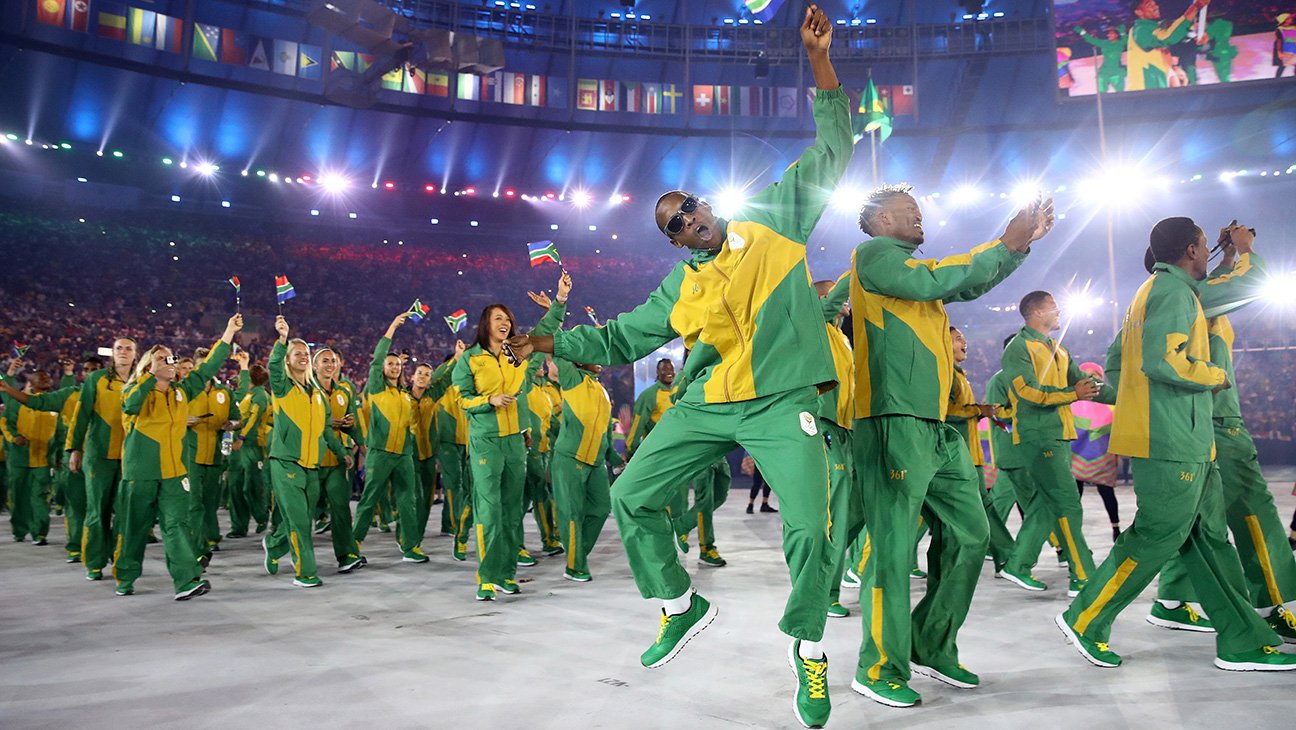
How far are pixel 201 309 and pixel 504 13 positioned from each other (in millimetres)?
13023

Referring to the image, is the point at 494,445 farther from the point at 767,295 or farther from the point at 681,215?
the point at 767,295

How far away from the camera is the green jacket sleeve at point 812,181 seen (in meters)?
3.61

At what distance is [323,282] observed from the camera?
3055cm

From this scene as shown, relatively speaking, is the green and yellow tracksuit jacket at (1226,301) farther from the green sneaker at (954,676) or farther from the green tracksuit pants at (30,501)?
the green tracksuit pants at (30,501)

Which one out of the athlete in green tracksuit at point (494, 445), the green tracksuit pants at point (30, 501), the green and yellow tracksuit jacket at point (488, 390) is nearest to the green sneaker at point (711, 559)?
the athlete in green tracksuit at point (494, 445)

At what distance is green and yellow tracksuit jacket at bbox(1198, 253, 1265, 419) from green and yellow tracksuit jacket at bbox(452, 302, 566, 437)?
4.24 meters

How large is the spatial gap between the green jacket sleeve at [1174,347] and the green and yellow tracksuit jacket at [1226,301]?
13.6 inches

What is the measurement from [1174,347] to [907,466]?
1535mm

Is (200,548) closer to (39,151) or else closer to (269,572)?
(269,572)

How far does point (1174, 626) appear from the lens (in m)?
4.94

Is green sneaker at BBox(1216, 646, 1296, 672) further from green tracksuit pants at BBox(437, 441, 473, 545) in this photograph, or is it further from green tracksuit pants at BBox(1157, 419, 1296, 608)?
green tracksuit pants at BBox(437, 441, 473, 545)

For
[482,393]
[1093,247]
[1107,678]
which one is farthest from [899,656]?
[1093,247]

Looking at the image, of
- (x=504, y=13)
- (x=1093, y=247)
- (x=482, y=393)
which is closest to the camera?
(x=482, y=393)

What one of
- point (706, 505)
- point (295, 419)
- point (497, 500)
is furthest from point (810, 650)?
point (295, 419)
